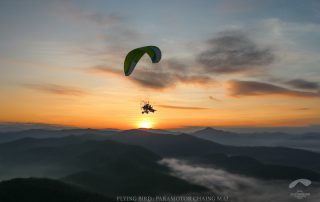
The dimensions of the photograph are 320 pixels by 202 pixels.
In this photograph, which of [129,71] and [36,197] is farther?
[36,197]

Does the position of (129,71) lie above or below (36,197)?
above

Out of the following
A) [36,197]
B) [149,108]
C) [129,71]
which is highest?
[129,71]

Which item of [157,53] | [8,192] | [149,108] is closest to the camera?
[157,53]

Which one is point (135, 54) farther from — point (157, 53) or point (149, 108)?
point (149, 108)

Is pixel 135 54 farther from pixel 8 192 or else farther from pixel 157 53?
pixel 8 192

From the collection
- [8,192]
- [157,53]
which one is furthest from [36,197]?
[157,53]

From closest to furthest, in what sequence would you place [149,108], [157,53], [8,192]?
[157,53] < [149,108] < [8,192]

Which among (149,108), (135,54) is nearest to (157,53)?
(135,54)
